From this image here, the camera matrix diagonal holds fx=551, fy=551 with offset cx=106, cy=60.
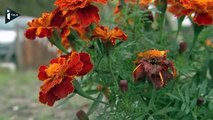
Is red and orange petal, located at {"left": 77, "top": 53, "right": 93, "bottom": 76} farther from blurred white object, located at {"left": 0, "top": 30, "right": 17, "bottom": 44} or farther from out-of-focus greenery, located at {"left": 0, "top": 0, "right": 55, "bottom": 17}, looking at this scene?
blurred white object, located at {"left": 0, "top": 30, "right": 17, "bottom": 44}

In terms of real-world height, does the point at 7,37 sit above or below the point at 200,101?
below

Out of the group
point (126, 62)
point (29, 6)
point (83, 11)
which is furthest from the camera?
point (29, 6)

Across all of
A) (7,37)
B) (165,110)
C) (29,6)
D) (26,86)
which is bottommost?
(7,37)

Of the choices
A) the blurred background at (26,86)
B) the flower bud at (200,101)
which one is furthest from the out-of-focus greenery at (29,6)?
the flower bud at (200,101)

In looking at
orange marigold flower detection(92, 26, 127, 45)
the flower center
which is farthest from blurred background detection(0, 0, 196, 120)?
the flower center

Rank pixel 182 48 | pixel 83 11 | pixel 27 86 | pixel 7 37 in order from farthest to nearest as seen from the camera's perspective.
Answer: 1. pixel 7 37
2. pixel 27 86
3. pixel 182 48
4. pixel 83 11

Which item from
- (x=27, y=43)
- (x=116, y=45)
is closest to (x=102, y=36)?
(x=116, y=45)

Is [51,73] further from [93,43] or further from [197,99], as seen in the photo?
[197,99]

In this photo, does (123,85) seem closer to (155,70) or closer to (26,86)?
(155,70)

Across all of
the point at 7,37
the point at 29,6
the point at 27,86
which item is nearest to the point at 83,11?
the point at 27,86
